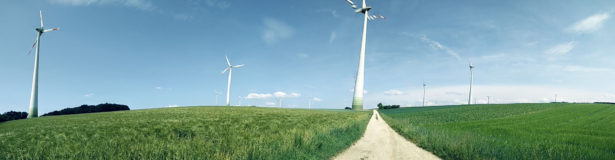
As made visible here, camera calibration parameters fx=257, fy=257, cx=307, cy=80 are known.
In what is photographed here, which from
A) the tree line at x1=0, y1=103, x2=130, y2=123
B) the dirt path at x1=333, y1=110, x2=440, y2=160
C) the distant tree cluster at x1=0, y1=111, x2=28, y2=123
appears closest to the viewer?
the dirt path at x1=333, y1=110, x2=440, y2=160

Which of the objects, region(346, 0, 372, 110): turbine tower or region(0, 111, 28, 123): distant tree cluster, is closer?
region(0, 111, 28, 123): distant tree cluster

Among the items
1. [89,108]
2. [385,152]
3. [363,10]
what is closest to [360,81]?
[363,10]

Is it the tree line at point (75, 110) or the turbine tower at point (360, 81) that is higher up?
the turbine tower at point (360, 81)

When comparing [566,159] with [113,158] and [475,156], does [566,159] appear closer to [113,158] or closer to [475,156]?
[475,156]

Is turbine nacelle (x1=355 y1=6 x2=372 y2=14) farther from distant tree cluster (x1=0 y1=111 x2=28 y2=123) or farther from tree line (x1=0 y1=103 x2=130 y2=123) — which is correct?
distant tree cluster (x1=0 y1=111 x2=28 y2=123)

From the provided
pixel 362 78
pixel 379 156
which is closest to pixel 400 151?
pixel 379 156

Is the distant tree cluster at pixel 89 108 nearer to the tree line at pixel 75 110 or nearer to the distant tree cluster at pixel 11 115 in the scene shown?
the tree line at pixel 75 110

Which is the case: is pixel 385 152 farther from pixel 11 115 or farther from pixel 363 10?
pixel 11 115

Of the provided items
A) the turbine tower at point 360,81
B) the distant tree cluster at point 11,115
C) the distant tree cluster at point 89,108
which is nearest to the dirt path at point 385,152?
the turbine tower at point 360,81

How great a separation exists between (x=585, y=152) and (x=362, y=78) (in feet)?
239

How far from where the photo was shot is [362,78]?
8250 centimetres

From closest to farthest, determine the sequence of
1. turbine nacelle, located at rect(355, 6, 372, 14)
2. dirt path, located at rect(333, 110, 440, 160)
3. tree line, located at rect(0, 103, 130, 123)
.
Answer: dirt path, located at rect(333, 110, 440, 160)
tree line, located at rect(0, 103, 130, 123)
turbine nacelle, located at rect(355, 6, 372, 14)

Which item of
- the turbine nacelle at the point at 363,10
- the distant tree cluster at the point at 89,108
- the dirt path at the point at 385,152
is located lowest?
the distant tree cluster at the point at 89,108

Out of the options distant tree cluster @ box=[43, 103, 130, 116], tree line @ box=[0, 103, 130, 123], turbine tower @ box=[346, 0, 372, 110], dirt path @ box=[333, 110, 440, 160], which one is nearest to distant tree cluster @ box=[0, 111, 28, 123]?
tree line @ box=[0, 103, 130, 123]
